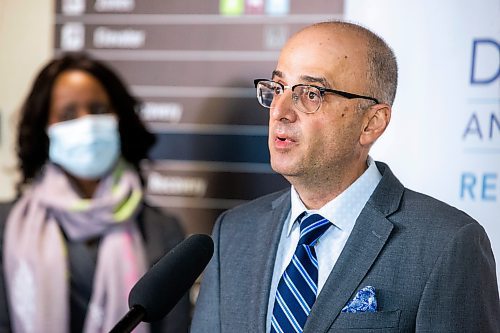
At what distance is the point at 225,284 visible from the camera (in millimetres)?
1875

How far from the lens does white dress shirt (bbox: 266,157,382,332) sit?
5.87 feet

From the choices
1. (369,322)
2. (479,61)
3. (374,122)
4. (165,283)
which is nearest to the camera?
(165,283)

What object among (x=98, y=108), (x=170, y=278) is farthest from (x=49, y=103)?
(x=170, y=278)

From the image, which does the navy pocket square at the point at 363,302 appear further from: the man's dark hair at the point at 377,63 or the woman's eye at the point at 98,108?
the woman's eye at the point at 98,108

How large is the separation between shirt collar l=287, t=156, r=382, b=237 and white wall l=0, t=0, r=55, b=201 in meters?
1.77

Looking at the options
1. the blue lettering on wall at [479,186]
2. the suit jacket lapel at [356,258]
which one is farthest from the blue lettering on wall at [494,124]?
the suit jacket lapel at [356,258]

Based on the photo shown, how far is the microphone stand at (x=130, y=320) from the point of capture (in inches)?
46.2

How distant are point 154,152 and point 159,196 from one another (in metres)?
0.17

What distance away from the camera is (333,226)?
1811 millimetres

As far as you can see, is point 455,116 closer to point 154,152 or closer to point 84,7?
point 154,152

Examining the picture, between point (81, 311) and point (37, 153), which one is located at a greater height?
point (37, 153)

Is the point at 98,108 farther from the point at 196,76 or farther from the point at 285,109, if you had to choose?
the point at 285,109

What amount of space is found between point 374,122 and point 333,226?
27cm

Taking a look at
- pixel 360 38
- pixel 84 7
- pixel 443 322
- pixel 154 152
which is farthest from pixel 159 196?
pixel 443 322
